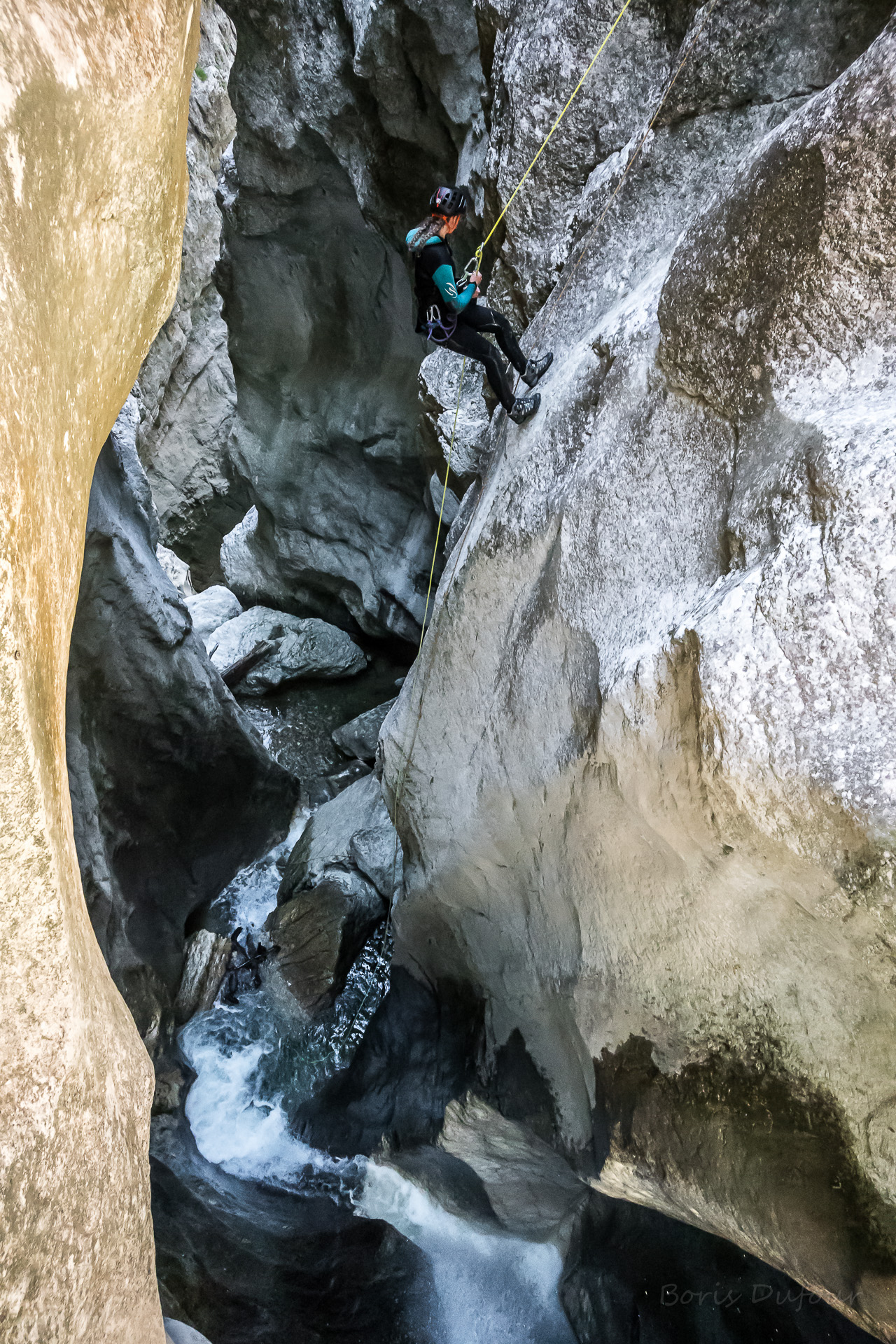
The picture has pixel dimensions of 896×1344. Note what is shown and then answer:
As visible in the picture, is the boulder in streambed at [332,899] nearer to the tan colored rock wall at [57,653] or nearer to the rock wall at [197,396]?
the tan colored rock wall at [57,653]

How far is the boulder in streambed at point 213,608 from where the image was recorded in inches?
491

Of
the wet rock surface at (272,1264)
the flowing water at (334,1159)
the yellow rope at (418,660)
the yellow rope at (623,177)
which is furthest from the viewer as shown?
the yellow rope at (418,660)

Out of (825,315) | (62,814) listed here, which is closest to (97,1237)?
(62,814)

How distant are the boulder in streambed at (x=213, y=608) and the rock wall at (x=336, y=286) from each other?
0.85 ft

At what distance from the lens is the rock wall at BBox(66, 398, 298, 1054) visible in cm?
550

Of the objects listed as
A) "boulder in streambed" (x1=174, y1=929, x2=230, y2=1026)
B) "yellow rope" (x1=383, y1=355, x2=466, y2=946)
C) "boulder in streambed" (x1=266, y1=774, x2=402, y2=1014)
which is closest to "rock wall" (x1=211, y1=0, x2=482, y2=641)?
"yellow rope" (x1=383, y1=355, x2=466, y2=946)

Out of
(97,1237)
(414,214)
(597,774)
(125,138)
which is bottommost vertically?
(97,1237)

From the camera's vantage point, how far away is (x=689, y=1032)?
127 inches

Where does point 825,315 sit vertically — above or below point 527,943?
above

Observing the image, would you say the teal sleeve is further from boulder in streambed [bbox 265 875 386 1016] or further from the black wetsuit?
boulder in streambed [bbox 265 875 386 1016]

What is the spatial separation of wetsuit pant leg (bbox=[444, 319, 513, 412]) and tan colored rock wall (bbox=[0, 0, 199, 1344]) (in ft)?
7.11

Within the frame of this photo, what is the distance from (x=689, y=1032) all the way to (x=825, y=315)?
9.15 ft

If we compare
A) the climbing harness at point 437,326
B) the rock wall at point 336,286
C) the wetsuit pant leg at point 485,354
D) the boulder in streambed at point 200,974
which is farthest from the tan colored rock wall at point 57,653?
the rock wall at point 336,286

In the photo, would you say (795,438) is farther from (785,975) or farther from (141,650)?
(141,650)
